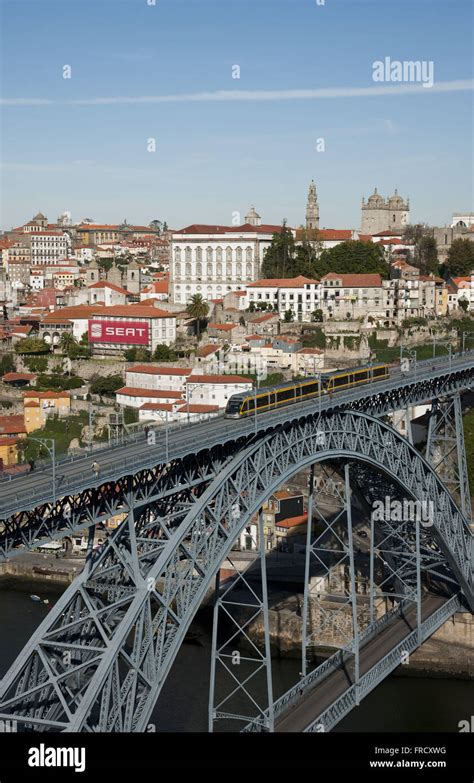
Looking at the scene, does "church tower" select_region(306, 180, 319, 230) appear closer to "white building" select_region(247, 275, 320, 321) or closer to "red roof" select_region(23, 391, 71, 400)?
"white building" select_region(247, 275, 320, 321)

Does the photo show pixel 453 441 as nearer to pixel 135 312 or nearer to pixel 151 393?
pixel 151 393

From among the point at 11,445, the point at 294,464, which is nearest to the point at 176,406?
the point at 11,445

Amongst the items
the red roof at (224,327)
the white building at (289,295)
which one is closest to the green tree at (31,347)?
the red roof at (224,327)

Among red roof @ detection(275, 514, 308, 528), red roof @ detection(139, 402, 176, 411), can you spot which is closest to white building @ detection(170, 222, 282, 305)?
red roof @ detection(139, 402, 176, 411)

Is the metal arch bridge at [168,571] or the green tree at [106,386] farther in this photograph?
the green tree at [106,386]

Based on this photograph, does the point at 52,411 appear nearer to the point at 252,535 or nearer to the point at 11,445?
the point at 11,445

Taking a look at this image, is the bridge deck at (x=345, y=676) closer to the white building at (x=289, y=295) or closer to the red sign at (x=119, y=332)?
the red sign at (x=119, y=332)

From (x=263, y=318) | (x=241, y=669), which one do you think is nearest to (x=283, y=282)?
(x=263, y=318)
